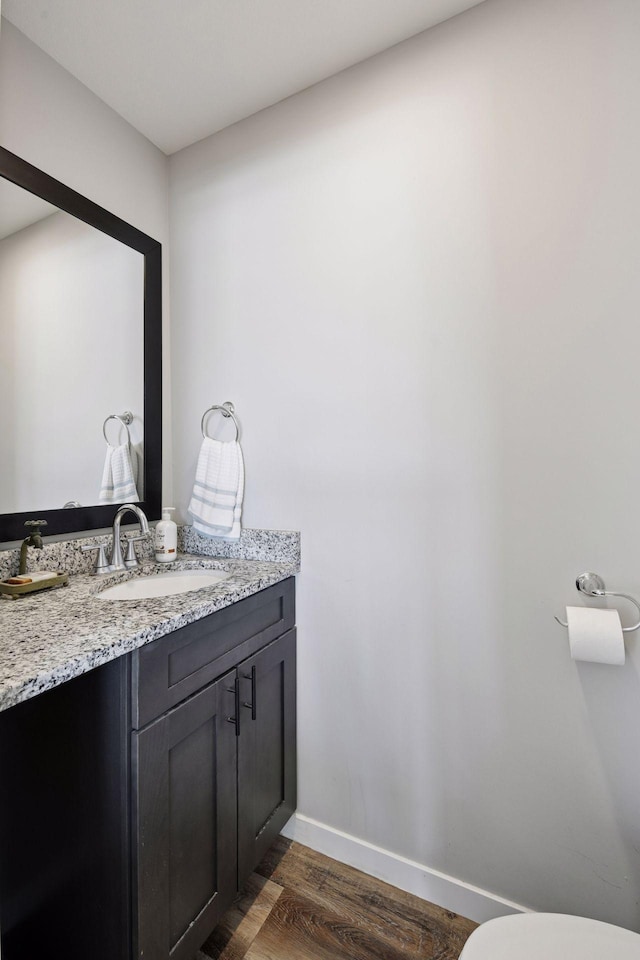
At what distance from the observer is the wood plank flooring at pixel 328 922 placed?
1136 millimetres

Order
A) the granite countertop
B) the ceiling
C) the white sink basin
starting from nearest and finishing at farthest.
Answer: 1. the granite countertop
2. the ceiling
3. the white sink basin

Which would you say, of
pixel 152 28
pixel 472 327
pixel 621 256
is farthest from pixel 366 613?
pixel 152 28

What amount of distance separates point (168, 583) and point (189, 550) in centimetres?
25

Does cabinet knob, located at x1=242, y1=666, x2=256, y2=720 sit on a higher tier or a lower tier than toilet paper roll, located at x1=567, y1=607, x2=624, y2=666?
lower

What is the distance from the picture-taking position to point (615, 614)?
1000 millimetres

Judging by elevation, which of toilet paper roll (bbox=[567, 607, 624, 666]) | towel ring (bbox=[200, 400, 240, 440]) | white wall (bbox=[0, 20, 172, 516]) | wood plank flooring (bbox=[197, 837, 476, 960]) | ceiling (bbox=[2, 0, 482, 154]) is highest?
ceiling (bbox=[2, 0, 482, 154])

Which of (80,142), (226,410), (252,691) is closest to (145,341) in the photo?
(226,410)

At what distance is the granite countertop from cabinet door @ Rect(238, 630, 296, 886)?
0.86ft

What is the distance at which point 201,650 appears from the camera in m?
1.07

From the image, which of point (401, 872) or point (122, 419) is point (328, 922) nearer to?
point (401, 872)

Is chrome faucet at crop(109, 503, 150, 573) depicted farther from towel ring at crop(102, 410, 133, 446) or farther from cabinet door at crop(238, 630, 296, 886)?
cabinet door at crop(238, 630, 296, 886)

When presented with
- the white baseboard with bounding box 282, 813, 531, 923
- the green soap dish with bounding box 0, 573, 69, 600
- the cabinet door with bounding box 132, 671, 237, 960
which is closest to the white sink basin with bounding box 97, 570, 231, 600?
the green soap dish with bounding box 0, 573, 69, 600

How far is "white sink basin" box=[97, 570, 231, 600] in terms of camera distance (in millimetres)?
1385

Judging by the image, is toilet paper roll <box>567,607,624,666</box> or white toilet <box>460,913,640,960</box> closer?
white toilet <box>460,913,640,960</box>
